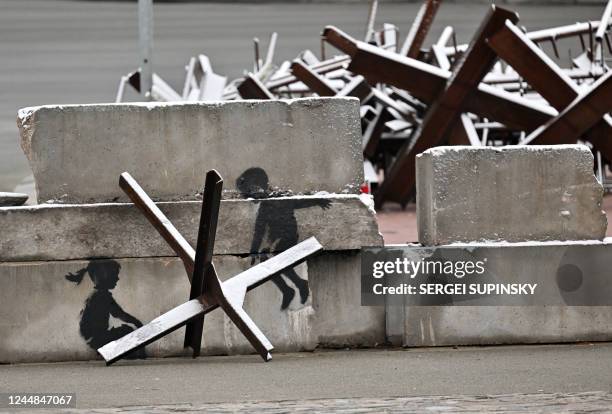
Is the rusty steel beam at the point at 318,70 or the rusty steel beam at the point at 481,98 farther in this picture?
the rusty steel beam at the point at 318,70

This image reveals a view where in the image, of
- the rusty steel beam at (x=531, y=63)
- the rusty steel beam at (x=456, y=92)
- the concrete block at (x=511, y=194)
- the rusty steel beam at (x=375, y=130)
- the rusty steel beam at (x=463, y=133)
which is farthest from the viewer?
the rusty steel beam at (x=375, y=130)

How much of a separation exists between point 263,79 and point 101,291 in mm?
14862

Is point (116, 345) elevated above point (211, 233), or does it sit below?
below

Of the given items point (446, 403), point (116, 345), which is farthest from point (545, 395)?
point (116, 345)

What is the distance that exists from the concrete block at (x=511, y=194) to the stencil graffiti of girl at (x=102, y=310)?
166cm

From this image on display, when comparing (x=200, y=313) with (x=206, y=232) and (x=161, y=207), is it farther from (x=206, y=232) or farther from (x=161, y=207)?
(x=161, y=207)

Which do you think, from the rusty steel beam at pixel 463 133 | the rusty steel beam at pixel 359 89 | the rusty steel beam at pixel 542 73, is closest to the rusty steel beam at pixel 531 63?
the rusty steel beam at pixel 542 73

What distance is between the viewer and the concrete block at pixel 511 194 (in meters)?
7.23

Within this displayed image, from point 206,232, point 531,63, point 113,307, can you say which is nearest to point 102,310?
point 113,307

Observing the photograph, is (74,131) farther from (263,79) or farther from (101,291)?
(263,79)

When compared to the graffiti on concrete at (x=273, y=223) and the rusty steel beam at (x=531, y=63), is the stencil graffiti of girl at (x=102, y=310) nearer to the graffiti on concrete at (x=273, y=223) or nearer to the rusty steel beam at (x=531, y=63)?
the graffiti on concrete at (x=273, y=223)

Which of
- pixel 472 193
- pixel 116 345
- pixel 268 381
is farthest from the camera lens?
pixel 472 193

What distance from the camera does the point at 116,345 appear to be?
22.2 feet

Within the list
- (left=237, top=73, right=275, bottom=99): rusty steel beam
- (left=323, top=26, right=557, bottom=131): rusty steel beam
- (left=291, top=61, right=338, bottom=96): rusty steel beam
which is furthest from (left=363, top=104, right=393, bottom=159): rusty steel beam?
(left=323, top=26, right=557, bottom=131): rusty steel beam
